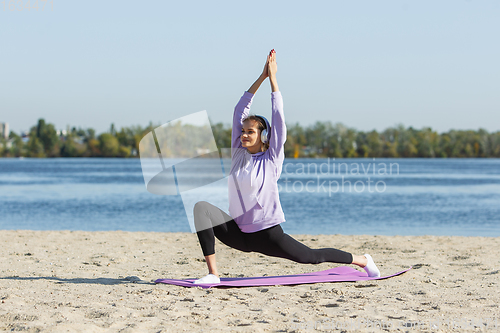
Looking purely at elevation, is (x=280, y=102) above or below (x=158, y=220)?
above

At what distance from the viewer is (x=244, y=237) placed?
431 cm

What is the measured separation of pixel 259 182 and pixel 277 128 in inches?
18.9

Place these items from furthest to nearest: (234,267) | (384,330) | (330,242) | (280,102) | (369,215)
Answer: (369,215)
(330,242)
(234,267)
(280,102)
(384,330)

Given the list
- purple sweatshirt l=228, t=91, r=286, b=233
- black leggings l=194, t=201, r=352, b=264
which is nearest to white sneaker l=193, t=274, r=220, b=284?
black leggings l=194, t=201, r=352, b=264

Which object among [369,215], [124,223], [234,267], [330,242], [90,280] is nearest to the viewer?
[90,280]

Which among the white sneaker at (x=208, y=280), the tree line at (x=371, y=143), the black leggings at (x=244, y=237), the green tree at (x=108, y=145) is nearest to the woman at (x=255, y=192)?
the black leggings at (x=244, y=237)

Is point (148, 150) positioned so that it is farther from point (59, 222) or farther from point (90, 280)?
point (59, 222)

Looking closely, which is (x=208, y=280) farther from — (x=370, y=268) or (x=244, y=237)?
(x=370, y=268)

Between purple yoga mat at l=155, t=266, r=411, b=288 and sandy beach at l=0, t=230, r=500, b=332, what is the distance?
95 mm

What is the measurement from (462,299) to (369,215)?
12.8 m

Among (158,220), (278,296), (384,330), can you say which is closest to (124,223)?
(158,220)

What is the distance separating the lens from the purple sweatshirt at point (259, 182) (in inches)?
162

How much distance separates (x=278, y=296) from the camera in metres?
4.27

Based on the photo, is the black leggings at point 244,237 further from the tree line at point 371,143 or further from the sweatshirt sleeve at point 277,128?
the tree line at point 371,143
